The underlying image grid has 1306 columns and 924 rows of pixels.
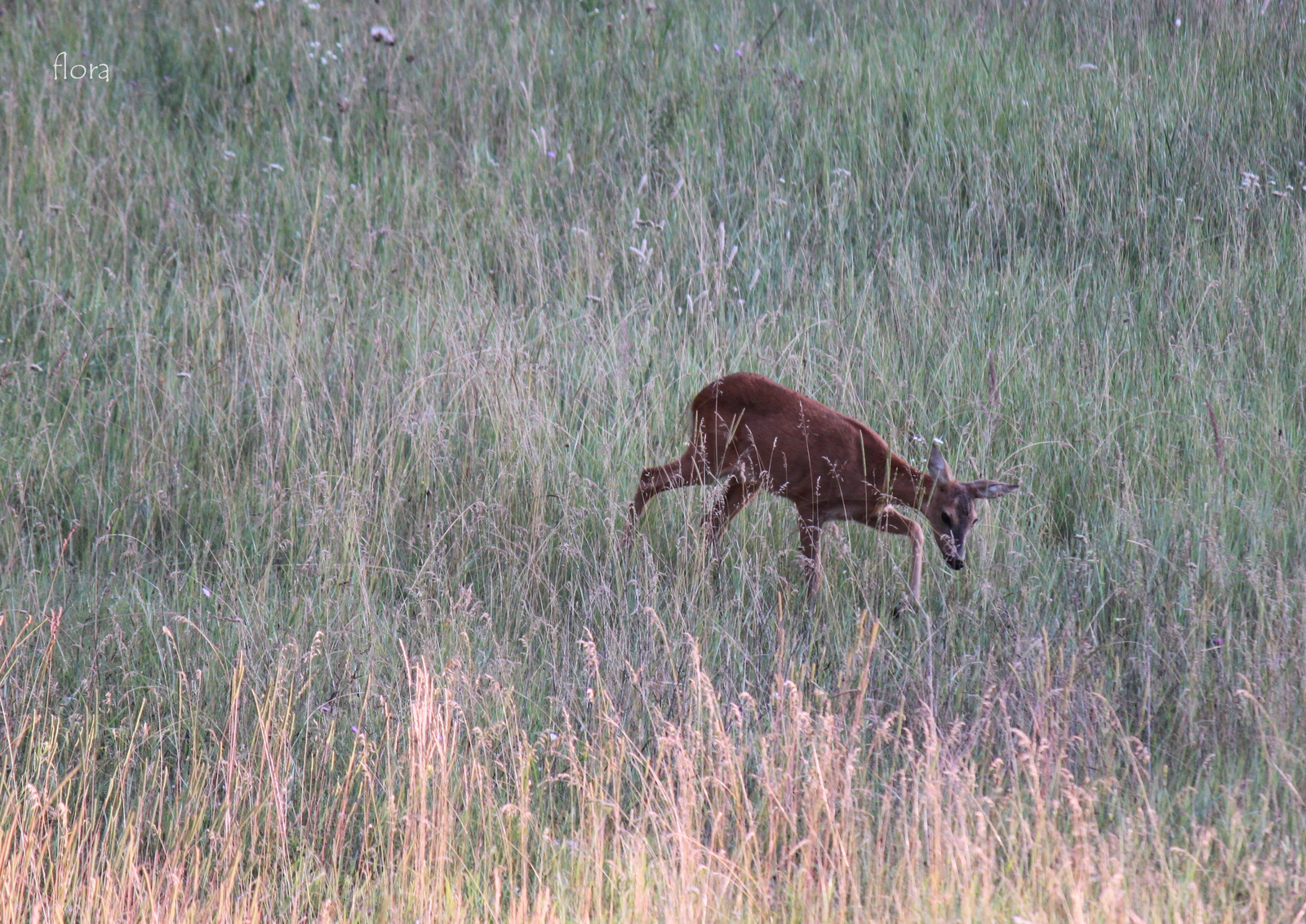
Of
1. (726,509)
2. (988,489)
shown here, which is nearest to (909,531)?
(988,489)

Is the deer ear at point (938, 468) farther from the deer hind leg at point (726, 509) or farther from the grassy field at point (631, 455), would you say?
the deer hind leg at point (726, 509)

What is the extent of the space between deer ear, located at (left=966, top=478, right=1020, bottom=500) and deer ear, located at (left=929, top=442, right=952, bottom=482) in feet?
0.27

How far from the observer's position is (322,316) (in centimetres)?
571

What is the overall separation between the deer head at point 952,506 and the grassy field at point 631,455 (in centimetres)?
16

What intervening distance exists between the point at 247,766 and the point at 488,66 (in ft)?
19.7

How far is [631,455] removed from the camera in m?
4.89

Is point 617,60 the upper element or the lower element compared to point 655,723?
upper

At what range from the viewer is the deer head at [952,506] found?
4.00 meters

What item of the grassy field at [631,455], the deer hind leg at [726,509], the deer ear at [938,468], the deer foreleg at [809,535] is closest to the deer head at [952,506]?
the deer ear at [938,468]

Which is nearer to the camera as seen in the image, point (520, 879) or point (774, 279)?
point (520, 879)

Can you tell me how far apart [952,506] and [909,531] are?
0.56 ft

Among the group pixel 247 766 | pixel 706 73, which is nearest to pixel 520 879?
pixel 247 766

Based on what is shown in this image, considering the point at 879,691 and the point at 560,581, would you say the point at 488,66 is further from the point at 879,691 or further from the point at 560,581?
the point at 879,691

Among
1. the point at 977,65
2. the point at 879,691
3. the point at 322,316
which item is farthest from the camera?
the point at 977,65
